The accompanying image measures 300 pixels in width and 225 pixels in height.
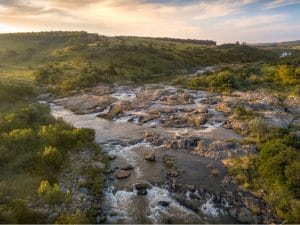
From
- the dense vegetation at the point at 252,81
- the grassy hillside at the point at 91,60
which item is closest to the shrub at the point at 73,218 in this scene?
the dense vegetation at the point at 252,81

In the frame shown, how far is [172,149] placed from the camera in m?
33.2

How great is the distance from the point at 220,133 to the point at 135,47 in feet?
243

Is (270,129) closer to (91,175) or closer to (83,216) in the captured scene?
(91,175)

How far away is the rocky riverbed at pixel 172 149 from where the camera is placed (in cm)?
2195

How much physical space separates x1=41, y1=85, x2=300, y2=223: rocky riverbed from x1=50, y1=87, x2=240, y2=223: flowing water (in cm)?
7

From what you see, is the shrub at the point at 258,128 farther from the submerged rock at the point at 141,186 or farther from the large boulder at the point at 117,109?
the large boulder at the point at 117,109

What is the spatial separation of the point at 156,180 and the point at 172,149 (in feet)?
24.4

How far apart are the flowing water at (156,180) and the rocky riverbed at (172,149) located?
66 mm

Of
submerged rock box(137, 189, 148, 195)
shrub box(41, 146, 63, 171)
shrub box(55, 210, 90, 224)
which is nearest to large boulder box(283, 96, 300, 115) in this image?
submerged rock box(137, 189, 148, 195)

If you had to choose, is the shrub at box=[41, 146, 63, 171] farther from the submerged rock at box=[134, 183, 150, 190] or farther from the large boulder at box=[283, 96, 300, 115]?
the large boulder at box=[283, 96, 300, 115]

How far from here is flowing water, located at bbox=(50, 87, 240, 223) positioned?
840 inches

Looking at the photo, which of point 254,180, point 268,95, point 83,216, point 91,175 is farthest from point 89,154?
point 268,95

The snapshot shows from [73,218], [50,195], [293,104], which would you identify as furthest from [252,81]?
[73,218]

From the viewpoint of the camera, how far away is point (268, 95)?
175ft
